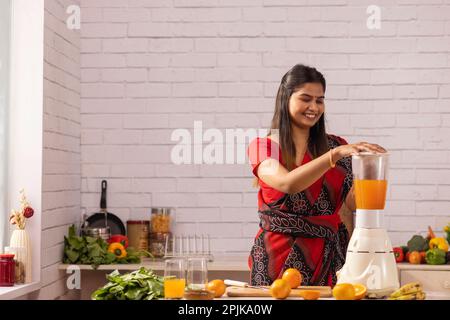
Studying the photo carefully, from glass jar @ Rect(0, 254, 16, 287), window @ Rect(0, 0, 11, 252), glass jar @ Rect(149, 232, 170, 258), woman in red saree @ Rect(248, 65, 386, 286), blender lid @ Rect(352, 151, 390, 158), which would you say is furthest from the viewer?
glass jar @ Rect(149, 232, 170, 258)

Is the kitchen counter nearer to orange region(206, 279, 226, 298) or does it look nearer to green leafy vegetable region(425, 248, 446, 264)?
green leafy vegetable region(425, 248, 446, 264)

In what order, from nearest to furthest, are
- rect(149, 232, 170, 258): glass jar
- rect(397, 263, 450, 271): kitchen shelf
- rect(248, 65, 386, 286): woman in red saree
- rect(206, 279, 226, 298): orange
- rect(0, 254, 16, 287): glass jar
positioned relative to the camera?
rect(206, 279, 226, 298): orange → rect(248, 65, 386, 286): woman in red saree → rect(0, 254, 16, 287): glass jar → rect(397, 263, 450, 271): kitchen shelf → rect(149, 232, 170, 258): glass jar

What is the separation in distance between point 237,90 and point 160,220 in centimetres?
88

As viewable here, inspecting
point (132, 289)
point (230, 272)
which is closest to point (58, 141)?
point (230, 272)

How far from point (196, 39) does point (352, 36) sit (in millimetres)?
914

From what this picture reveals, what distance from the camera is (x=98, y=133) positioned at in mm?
4438

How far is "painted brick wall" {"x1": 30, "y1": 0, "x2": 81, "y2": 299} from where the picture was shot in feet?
12.4

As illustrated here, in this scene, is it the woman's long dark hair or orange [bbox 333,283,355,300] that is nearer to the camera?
orange [bbox 333,283,355,300]

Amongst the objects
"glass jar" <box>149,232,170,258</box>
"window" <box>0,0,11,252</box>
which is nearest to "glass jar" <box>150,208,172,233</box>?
"glass jar" <box>149,232,170,258</box>

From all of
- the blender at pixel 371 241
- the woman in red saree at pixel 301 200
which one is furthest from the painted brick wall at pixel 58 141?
the blender at pixel 371 241

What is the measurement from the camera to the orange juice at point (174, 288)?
2078 millimetres

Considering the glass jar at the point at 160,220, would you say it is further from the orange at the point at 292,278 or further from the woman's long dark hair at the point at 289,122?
the orange at the point at 292,278

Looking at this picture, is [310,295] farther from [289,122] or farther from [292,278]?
[289,122]
